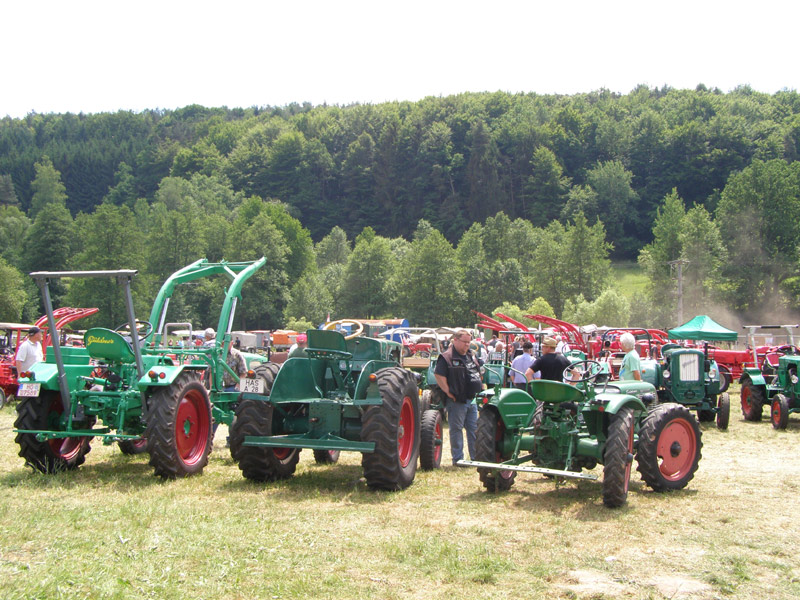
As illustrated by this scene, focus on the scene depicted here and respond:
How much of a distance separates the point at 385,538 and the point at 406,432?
8.66 ft

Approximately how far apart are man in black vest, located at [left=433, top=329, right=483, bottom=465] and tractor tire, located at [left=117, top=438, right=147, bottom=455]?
409 cm

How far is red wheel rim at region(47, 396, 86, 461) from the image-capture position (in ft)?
27.4

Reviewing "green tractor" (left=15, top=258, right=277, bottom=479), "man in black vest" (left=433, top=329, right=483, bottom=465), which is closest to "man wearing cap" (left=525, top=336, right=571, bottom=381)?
"man in black vest" (left=433, top=329, right=483, bottom=465)

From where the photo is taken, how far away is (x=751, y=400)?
1470 cm

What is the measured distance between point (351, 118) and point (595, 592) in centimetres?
14064

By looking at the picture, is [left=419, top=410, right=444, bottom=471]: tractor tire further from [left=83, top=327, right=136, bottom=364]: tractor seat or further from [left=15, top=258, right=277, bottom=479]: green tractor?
[left=83, top=327, right=136, bottom=364]: tractor seat

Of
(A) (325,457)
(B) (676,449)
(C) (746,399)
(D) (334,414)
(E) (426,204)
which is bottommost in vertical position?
(C) (746,399)

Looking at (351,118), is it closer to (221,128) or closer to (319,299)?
(221,128)

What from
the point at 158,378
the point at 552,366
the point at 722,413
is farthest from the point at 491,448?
the point at 722,413

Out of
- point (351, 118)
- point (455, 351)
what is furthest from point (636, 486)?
point (351, 118)

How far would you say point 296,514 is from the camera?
6496 millimetres

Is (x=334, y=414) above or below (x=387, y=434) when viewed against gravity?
above

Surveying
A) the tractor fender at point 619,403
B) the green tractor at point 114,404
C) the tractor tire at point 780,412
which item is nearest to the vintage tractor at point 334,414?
the green tractor at point 114,404

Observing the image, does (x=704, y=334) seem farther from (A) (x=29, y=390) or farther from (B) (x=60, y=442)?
(A) (x=29, y=390)
